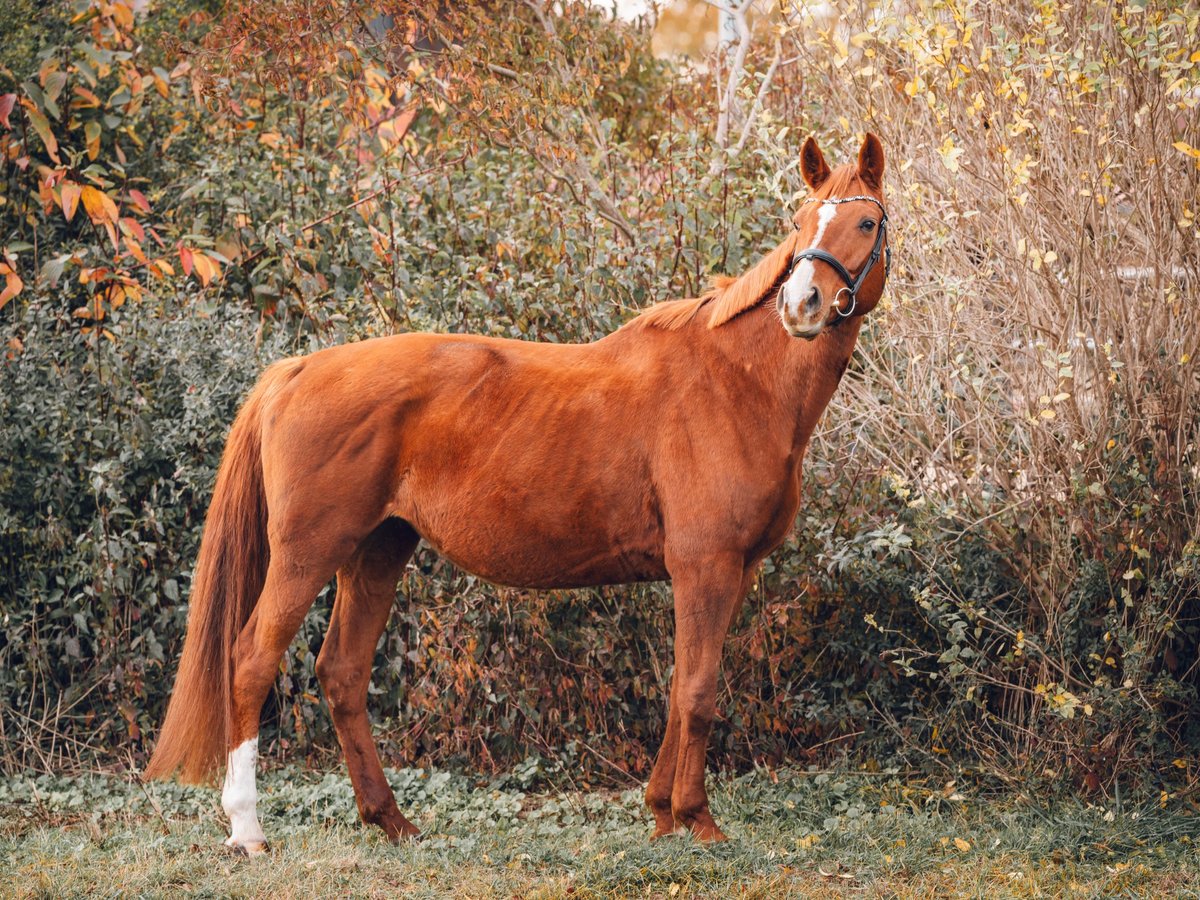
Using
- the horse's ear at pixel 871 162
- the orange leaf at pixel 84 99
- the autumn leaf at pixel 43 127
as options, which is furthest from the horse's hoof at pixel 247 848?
the orange leaf at pixel 84 99

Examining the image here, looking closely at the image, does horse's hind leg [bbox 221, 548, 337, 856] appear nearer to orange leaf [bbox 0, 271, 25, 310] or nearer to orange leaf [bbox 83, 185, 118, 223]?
orange leaf [bbox 83, 185, 118, 223]

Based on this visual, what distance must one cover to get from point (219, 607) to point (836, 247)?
8.84 ft

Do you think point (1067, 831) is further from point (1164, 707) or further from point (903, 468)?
point (903, 468)

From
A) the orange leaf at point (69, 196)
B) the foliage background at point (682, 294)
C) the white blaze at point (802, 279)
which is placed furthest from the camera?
the orange leaf at point (69, 196)

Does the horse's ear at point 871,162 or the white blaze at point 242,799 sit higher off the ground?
the horse's ear at point 871,162

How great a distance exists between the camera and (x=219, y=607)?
4.70 meters

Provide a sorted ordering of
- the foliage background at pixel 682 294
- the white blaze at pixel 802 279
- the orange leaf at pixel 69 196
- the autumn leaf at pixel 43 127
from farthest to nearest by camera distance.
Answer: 1. the autumn leaf at pixel 43 127
2. the orange leaf at pixel 69 196
3. the foliage background at pixel 682 294
4. the white blaze at pixel 802 279

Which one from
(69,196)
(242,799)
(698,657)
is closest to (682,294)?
(698,657)

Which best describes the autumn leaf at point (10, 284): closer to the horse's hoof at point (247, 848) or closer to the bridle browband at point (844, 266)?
the horse's hoof at point (247, 848)

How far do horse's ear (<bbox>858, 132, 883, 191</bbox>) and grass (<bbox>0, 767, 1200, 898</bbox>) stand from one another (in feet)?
7.95

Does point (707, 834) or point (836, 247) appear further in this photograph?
point (707, 834)

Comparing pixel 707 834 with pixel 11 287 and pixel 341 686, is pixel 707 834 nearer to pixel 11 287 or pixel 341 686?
pixel 341 686

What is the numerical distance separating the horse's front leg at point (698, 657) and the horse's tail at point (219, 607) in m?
1.69

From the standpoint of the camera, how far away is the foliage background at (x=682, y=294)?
16.4 feet
